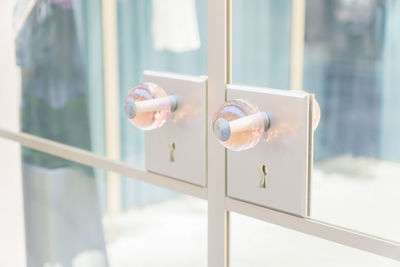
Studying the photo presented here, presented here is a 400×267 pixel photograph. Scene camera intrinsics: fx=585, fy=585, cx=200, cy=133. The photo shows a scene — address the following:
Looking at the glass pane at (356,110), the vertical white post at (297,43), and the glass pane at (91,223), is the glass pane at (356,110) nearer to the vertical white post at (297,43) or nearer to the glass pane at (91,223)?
the vertical white post at (297,43)

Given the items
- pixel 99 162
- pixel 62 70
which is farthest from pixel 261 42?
pixel 62 70

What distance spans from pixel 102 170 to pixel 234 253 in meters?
0.33

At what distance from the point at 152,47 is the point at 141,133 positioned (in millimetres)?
135

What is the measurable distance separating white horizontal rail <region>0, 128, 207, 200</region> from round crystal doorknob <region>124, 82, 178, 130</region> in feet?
0.31

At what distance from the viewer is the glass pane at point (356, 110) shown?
1.94 ft

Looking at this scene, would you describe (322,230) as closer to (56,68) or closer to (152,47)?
(152,47)

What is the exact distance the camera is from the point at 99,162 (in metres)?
0.96

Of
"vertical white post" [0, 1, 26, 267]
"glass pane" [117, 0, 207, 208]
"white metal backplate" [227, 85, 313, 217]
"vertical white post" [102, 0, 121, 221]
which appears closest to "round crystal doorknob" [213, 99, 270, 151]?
"white metal backplate" [227, 85, 313, 217]

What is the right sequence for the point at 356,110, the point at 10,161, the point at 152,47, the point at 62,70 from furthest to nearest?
the point at 10,161 → the point at 62,70 → the point at 152,47 → the point at 356,110

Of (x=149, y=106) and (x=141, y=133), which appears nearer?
(x=149, y=106)

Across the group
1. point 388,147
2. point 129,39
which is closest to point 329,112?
point 388,147

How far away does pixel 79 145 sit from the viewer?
1.03m

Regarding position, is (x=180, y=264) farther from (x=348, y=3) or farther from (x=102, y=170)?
(x=348, y=3)

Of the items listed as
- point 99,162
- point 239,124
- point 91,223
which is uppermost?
point 239,124
